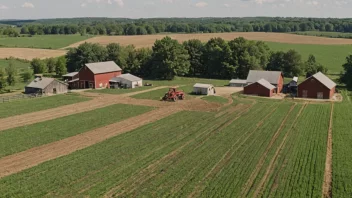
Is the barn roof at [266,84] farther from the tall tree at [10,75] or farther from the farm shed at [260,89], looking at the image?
the tall tree at [10,75]

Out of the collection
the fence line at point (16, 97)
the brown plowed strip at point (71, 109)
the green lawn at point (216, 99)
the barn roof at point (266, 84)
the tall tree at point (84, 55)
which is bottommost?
the brown plowed strip at point (71, 109)

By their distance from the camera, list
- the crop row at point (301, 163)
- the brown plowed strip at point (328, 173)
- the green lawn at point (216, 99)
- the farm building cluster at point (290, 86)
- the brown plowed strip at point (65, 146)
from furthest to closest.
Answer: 1. the farm building cluster at point (290, 86)
2. the green lawn at point (216, 99)
3. the brown plowed strip at point (65, 146)
4. the crop row at point (301, 163)
5. the brown plowed strip at point (328, 173)

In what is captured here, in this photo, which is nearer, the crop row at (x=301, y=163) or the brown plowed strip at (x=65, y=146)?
the crop row at (x=301, y=163)

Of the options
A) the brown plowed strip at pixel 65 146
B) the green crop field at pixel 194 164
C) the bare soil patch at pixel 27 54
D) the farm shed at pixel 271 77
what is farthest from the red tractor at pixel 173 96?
the bare soil patch at pixel 27 54

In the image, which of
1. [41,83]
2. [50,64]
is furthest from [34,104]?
[50,64]

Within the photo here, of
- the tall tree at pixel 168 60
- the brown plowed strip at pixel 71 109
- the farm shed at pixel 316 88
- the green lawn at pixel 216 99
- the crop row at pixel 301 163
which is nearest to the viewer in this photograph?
the crop row at pixel 301 163

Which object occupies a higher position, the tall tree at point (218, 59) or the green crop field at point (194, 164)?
the tall tree at point (218, 59)

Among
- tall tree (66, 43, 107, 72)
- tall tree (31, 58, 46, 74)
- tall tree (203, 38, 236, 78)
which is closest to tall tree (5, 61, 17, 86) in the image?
tall tree (31, 58, 46, 74)
